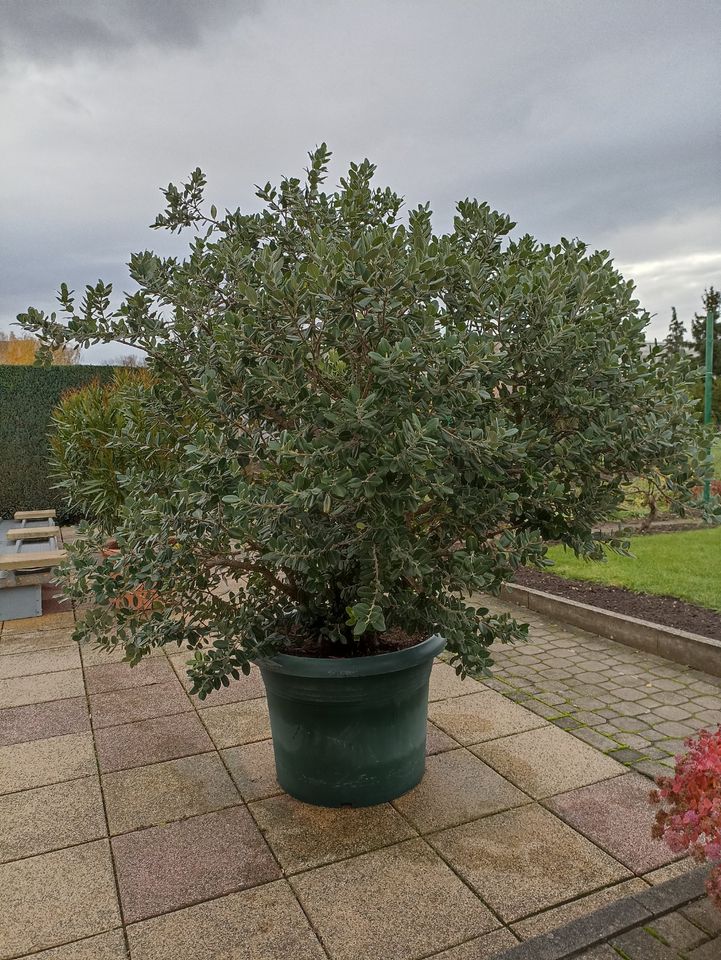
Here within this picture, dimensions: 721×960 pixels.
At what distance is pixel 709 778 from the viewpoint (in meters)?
2.01

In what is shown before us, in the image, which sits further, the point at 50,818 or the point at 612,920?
the point at 50,818

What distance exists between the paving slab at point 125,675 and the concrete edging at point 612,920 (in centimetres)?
309

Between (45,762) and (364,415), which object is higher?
(364,415)

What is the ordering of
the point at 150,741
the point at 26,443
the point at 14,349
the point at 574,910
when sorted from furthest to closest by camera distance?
the point at 14,349
the point at 26,443
the point at 150,741
the point at 574,910

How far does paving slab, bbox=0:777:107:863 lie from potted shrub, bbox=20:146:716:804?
784 millimetres

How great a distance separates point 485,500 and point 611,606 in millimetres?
3477

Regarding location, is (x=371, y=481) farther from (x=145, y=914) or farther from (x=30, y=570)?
(x=30, y=570)

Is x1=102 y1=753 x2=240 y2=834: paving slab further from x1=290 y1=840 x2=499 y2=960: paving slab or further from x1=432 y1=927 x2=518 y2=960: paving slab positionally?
x1=432 y1=927 x2=518 y2=960: paving slab

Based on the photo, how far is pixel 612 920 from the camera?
2156mm

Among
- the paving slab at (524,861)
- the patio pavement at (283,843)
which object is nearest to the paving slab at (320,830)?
the patio pavement at (283,843)

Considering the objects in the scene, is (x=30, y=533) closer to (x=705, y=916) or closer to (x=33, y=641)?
(x=33, y=641)

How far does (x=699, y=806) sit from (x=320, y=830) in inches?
58.9

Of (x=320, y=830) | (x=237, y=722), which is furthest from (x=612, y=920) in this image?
(x=237, y=722)

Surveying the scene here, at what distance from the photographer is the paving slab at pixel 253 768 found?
10.4ft
